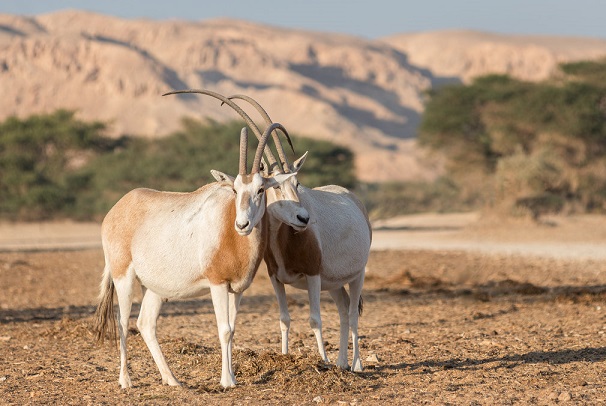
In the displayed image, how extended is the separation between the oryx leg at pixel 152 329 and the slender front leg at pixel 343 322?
1.30 meters

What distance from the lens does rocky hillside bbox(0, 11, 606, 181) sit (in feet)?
316

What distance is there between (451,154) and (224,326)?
36899mm

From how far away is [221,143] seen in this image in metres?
40.6

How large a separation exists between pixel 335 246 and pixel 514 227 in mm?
21021

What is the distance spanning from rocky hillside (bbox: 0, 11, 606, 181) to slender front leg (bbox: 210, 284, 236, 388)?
69870mm

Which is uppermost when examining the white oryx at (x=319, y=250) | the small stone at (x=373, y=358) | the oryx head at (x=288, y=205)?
the oryx head at (x=288, y=205)

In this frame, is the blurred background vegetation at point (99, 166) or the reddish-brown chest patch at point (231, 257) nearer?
the reddish-brown chest patch at point (231, 257)

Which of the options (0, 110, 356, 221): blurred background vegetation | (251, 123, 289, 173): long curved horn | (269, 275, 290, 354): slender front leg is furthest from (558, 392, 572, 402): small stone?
(0, 110, 356, 221): blurred background vegetation

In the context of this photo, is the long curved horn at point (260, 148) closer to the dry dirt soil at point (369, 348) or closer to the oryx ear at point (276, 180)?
the oryx ear at point (276, 180)

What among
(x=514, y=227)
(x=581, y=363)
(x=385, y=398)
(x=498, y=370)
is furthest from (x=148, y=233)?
(x=514, y=227)

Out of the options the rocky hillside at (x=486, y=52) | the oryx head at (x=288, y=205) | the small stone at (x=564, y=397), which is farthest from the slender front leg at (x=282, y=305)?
the rocky hillside at (x=486, y=52)

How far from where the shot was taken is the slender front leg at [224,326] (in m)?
6.64

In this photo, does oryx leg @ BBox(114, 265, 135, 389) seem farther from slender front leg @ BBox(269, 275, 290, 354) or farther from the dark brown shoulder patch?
the dark brown shoulder patch

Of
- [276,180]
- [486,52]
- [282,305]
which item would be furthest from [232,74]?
[276,180]
